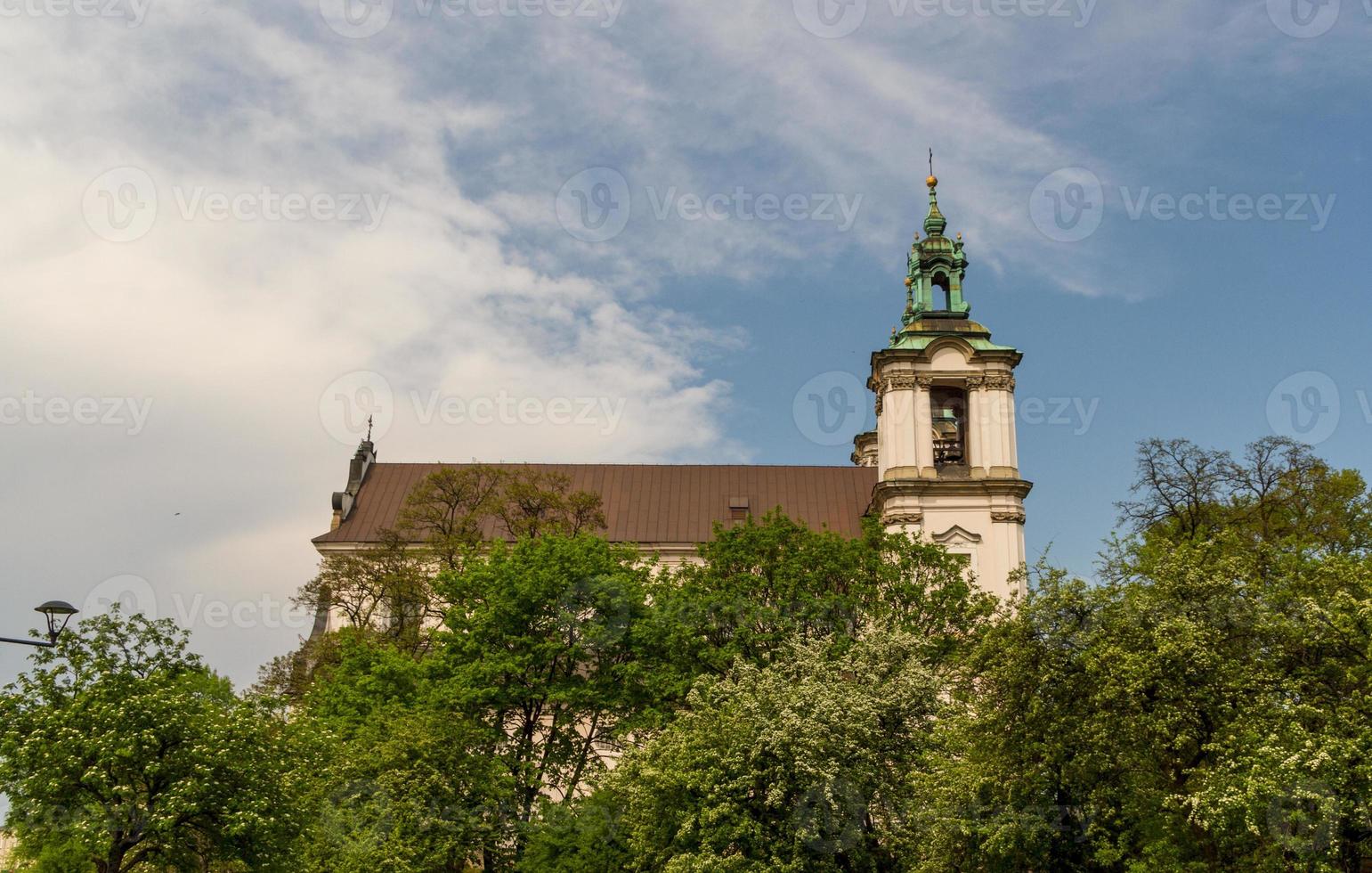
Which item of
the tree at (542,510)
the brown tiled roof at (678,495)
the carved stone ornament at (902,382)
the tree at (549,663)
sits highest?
the carved stone ornament at (902,382)

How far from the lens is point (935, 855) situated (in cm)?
2569

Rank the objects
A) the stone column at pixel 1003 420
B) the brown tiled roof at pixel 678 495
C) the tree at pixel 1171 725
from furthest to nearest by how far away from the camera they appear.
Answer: the brown tiled roof at pixel 678 495
the stone column at pixel 1003 420
the tree at pixel 1171 725

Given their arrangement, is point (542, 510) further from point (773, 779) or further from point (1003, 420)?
point (773, 779)

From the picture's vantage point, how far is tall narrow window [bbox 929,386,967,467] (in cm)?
4994

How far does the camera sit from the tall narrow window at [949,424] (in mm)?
49938

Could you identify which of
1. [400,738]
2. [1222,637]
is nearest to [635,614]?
[400,738]

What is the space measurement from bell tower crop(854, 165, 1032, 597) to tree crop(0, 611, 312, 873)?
2950 cm

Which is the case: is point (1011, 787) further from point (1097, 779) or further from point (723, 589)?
point (723, 589)

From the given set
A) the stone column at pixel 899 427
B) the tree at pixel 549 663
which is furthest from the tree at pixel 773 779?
the stone column at pixel 899 427

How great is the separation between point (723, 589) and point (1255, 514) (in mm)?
18530

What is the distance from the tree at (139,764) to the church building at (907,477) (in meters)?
22.3

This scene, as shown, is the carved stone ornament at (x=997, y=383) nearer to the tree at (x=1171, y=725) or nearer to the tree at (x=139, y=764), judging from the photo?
the tree at (x=1171, y=725)

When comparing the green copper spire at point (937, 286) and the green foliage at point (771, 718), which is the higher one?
the green copper spire at point (937, 286)

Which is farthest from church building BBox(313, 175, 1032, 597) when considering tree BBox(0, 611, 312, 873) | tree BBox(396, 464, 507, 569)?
tree BBox(0, 611, 312, 873)
